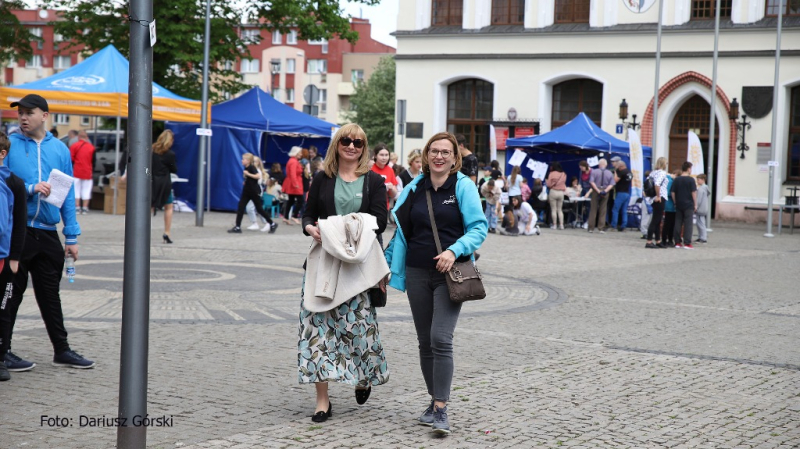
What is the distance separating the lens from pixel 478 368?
26.0ft

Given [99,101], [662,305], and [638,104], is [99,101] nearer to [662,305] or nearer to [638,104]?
[662,305]

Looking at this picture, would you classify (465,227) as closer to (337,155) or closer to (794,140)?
(337,155)

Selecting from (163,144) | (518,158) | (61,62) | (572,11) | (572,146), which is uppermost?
(61,62)

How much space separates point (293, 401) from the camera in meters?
6.69

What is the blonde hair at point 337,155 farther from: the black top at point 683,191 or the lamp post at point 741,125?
the lamp post at point 741,125

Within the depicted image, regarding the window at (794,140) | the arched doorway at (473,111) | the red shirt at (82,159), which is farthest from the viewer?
the arched doorway at (473,111)

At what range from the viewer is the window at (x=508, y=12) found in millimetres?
38812

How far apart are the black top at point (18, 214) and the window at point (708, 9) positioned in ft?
103

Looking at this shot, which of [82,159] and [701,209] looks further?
[82,159]

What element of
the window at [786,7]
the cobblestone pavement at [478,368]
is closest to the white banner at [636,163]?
the window at [786,7]

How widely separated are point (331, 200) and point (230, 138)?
2249 cm

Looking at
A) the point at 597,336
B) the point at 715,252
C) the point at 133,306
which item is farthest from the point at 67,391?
the point at 715,252

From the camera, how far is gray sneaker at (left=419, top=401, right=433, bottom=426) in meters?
6.11

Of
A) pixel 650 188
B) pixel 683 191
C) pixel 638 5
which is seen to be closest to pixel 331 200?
pixel 683 191
